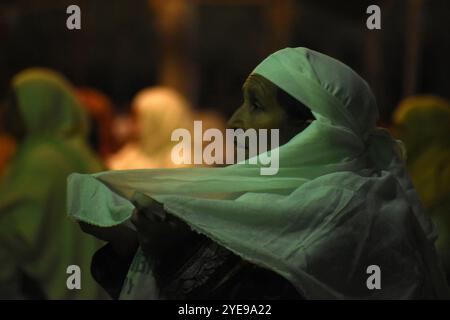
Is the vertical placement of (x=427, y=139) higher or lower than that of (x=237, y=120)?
lower

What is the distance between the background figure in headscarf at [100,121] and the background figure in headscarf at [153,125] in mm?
72

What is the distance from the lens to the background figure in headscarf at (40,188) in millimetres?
4355

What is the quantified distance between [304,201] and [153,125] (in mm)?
4057

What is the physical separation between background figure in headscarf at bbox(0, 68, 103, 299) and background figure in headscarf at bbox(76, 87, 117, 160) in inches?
65.1

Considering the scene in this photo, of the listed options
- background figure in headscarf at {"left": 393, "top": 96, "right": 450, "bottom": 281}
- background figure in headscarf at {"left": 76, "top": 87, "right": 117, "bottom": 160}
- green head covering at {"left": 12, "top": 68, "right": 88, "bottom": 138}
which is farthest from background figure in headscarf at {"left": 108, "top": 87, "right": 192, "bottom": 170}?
background figure in headscarf at {"left": 393, "top": 96, "right": 450, "bottom": 281}

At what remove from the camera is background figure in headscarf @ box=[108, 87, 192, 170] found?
247 inches

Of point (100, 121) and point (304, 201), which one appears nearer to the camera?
point (304, 201)

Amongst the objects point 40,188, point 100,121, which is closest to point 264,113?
point 40,188

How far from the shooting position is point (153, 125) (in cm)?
664

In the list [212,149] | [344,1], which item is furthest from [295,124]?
[344,1]

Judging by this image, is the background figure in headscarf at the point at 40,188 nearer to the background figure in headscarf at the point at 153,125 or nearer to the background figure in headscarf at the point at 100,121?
the background figure in headscarf at the point at 153,125

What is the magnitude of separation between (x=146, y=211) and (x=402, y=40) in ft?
9.63

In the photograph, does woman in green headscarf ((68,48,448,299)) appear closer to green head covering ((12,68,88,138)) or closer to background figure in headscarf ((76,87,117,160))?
green head covering ((12,68,88,138))

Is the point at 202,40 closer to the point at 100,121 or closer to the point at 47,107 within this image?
the point at 100,121
